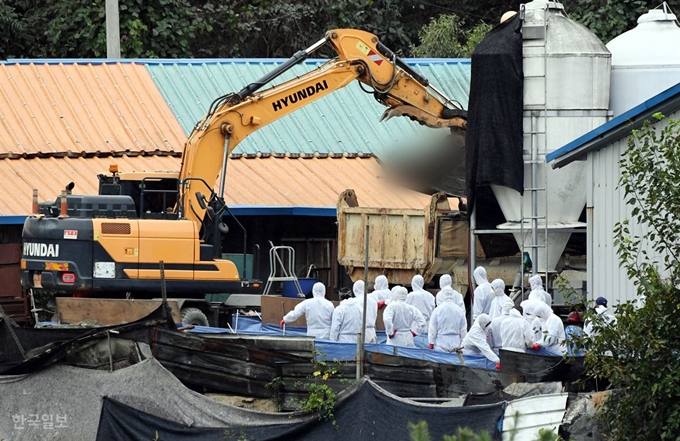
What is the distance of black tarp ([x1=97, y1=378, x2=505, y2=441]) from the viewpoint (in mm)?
12812

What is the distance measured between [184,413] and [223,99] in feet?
30.0

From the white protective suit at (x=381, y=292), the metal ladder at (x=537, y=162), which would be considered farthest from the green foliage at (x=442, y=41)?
the white protective suit at (x=381, y=292)

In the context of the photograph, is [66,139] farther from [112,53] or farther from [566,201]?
[566,201]

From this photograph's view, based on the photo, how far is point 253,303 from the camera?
2220 centimetres

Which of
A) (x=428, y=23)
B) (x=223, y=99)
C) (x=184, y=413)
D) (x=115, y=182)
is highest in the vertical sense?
(x=428, y=23)

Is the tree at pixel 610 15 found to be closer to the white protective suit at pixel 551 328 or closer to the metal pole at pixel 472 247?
the metal pole at pixel 472 247

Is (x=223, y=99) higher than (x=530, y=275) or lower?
higher

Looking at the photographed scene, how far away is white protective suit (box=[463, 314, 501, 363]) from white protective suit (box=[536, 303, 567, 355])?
2.45 ft

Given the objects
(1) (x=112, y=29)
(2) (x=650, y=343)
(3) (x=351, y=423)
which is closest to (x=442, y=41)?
(1) (x=112, y=29)

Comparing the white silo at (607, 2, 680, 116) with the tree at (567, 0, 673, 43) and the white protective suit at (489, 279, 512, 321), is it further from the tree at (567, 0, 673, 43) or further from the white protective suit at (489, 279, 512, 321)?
the tree at (567, 0, 673, 43)

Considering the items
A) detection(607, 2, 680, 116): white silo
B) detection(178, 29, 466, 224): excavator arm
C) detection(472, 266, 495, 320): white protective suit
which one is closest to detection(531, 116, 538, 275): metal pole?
detection(472, 266, 495, 320): white protective suit

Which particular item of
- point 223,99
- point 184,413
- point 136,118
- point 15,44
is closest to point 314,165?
point 136,118

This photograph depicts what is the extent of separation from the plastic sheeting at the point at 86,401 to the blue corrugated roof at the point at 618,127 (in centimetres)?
584

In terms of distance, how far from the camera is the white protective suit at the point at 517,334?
17594 mm
